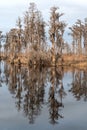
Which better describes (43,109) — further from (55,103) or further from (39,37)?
(39,37)

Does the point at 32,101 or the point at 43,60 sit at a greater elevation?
the point at 43,60

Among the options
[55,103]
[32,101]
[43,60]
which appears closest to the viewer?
[55,103]

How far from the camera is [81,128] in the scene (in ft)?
52.8

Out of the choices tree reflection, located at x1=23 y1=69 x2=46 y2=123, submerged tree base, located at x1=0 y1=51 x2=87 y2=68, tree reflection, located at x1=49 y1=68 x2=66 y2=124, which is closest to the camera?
tree reflection, located at x1=49 y1=68 x2=66 y2=124

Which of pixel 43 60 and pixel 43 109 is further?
pixel 43 60

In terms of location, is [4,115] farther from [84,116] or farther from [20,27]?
[20,27]

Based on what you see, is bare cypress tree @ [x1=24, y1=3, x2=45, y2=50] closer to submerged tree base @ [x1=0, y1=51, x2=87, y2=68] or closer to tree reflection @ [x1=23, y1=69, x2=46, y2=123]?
submerged tree base @ [x1=0, y1=51, x2=87, y2=68]

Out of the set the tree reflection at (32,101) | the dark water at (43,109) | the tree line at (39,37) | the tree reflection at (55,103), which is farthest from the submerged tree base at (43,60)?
the dark water at (43,109)

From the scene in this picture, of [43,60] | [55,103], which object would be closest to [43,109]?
[55,103]

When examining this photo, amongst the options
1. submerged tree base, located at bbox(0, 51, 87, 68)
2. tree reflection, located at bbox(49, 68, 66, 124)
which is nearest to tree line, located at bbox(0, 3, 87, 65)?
submerged tree base, located at bbox(0, 51, 87, 68)

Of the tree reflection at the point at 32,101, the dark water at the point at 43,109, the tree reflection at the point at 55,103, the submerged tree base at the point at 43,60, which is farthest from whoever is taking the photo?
the submerged tree base at the point at 43,60

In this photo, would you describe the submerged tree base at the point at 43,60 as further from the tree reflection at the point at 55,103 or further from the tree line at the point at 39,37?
the tree reflection at the point at 55,103

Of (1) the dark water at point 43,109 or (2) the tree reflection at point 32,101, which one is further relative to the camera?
(2) the tree reflection at point 32,101

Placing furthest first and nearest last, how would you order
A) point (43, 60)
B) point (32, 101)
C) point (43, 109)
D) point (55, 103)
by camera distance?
point (43, 60)
point (32, 101)
point (55, 103)
point (43, 109)
